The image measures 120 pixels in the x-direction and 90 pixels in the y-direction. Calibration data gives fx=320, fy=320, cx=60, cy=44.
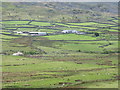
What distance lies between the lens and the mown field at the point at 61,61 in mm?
50875

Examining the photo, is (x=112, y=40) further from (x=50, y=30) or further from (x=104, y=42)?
(x=50, y=30)

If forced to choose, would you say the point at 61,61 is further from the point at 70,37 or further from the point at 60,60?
the point at 70,37

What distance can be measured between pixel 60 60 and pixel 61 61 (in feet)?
4.59

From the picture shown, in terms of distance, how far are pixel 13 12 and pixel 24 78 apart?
127287 mm

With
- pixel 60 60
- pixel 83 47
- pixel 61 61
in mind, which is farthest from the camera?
pixel 83 47

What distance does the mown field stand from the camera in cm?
5088

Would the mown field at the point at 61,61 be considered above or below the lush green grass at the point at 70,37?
above

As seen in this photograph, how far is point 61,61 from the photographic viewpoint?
69688 millimetres

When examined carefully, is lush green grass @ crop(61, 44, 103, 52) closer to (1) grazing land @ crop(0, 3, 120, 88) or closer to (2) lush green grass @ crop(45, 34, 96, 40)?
(1) grazing land @ crop(0, 3, 120, 88)

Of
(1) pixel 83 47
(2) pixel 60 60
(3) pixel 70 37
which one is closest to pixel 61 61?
(2) pixel 60 60

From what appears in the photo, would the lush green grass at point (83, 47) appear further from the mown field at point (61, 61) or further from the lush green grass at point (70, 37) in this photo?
the lush green grass at point (70, 37)

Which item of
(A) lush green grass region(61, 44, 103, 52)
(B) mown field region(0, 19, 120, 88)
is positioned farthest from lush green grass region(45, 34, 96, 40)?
(A) lush green grass region(61, 44, 103, 52)

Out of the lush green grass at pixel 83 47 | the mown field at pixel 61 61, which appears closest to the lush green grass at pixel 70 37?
the mown field at pixel 61 61

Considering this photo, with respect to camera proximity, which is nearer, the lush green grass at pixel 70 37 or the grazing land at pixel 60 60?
the grazing land at pixel 60 60
